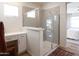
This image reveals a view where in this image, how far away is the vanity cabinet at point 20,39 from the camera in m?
1.32

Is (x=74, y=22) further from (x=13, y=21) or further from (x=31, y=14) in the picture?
(x=13, y=21)

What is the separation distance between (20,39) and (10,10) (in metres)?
0.39

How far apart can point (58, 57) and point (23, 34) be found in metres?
0.55

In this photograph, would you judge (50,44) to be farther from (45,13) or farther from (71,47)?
(45,13)

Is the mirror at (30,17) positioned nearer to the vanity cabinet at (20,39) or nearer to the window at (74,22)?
the vanity cabinet at (20,39)

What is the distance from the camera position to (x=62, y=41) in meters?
1.38

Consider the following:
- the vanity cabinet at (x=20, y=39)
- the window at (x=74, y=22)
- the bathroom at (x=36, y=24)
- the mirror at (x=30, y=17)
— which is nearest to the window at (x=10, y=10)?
the bathroom at (x=36, y=24)

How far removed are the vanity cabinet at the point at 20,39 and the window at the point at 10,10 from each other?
10.2 inches

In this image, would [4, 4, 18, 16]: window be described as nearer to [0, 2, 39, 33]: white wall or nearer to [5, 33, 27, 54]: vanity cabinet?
[0, 2, 39, 33]: white wall

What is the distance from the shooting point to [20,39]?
1.36 meters

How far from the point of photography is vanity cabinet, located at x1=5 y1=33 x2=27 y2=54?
1.32 meters

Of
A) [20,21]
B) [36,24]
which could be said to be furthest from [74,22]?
[20,21]

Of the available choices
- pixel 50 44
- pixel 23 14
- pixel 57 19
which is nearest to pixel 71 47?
pixel 50 44

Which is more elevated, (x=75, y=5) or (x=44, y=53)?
(x=75, y=5)
